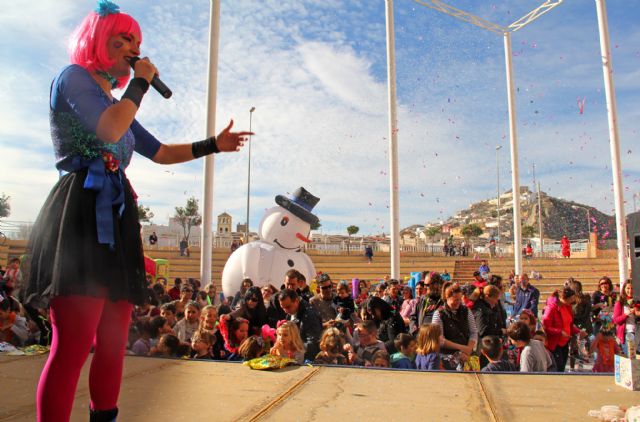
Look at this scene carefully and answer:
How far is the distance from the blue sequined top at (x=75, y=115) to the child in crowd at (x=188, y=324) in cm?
459

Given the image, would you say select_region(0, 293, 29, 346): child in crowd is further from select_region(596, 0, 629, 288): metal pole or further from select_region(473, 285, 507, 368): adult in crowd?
select_region(596, 0, 629, 288): metal pole

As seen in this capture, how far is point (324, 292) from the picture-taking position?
6.13m

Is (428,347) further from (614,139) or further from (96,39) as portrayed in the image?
(614,139)

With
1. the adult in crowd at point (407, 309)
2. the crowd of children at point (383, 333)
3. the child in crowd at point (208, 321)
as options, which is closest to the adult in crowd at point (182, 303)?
the crowd of children at point (383, 333)

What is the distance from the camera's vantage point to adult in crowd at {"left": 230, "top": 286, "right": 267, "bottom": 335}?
19.0ft

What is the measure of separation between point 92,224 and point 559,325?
5830 millimetres

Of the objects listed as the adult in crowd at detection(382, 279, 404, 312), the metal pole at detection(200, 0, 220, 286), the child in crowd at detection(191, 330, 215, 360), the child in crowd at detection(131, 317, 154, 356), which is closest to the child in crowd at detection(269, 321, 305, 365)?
the child in crowd at detection(191, 330, 215, 360)

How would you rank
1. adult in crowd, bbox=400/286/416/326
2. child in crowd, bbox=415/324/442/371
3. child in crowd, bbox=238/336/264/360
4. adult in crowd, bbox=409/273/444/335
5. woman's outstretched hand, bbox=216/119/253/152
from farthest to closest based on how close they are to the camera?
1. adult in crowd, bbox=400/286/416/326
2. adult in crowd, bbox=409/273/444/335
3. child in crowd, bbox=415/324/442/371
4. child in crowd, bbox=238/336/264/360
5. woman's outstretched hand, bbox=216/119/253/152

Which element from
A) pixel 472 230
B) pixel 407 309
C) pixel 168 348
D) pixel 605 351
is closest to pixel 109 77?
pixel 168 348

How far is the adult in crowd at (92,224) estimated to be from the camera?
1557mm

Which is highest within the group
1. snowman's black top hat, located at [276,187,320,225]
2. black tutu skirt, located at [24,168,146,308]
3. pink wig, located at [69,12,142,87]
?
snowman's black top hat, located at [276,187,320,225]

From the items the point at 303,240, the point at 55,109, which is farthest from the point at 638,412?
the point at 303,240

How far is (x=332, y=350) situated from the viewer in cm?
446

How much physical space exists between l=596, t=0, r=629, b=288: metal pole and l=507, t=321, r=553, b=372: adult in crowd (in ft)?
26.7
